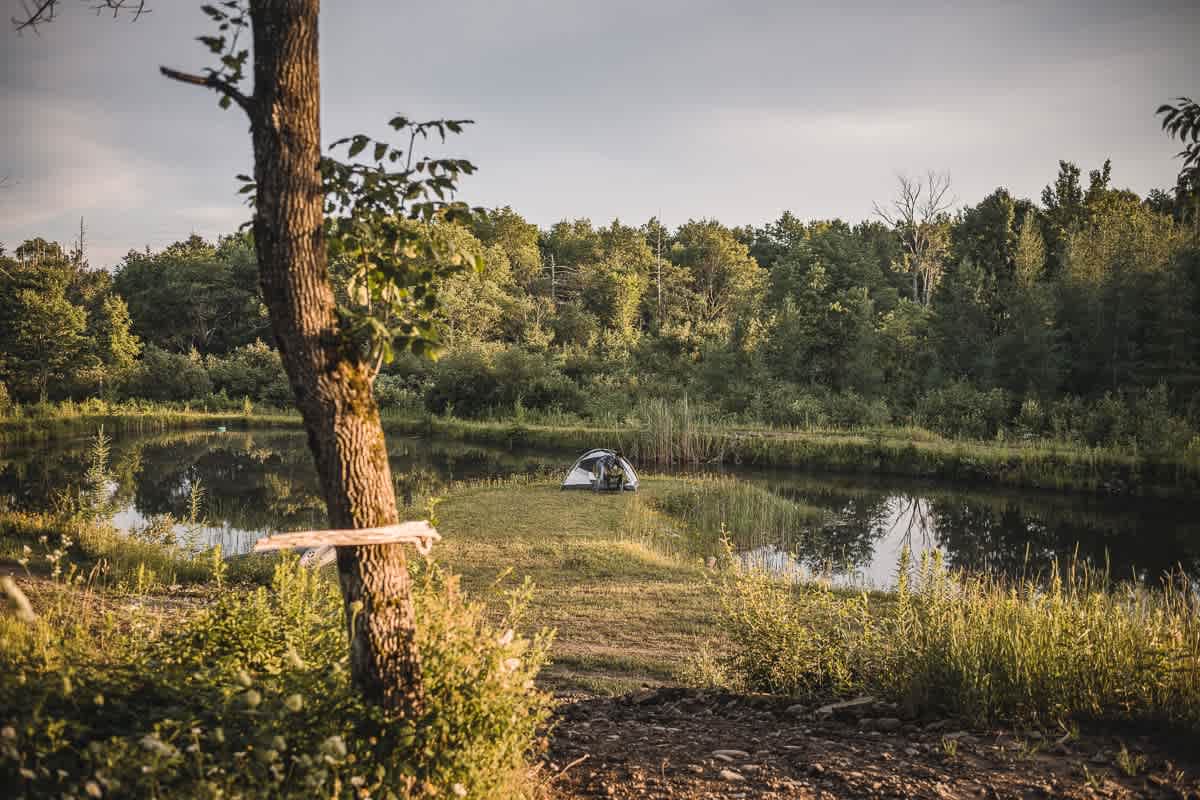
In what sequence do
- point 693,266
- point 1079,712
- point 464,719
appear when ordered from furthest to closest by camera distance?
point 693,266, point 1079,712, point 464,719

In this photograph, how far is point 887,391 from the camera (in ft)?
98.0

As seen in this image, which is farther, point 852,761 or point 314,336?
point 852,761

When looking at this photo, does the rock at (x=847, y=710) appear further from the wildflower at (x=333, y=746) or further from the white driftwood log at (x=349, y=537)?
the wildflower at (x=333, y=746)

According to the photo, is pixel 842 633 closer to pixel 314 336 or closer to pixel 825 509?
pixel 314 336

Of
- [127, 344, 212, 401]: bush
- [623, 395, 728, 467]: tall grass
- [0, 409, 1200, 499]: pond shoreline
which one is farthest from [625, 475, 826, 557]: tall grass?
[127, 344, 212, 401]: bush

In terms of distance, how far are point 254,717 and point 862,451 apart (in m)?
21.9

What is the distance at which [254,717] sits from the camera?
2.31 metres

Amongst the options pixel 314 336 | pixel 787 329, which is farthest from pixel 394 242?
pixel 787 329

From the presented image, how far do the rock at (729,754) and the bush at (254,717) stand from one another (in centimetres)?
108

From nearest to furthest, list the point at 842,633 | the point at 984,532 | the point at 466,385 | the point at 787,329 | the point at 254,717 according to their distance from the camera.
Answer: the point at 254,717 < the point at 842,633 < the point at 984,532 < the point at 787,329 < the point at 466,385

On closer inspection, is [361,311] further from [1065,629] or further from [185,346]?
[185,346]

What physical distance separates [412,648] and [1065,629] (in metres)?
3.46

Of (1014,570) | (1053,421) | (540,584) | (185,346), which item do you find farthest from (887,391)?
(185,346)

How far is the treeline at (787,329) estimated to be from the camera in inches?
997
